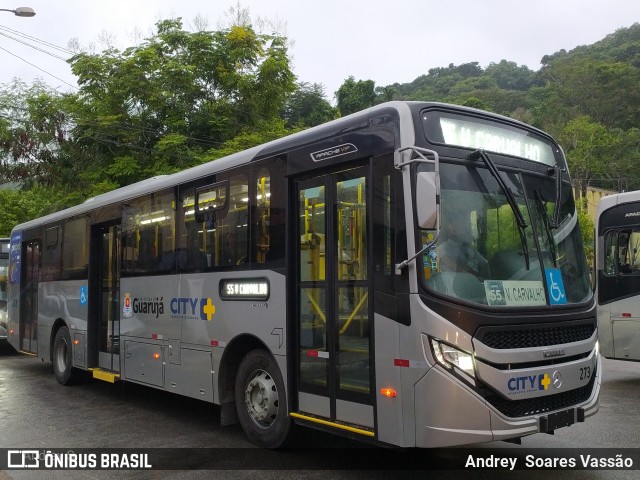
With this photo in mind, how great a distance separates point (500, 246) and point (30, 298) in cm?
1110

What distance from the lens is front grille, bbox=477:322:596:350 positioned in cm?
508

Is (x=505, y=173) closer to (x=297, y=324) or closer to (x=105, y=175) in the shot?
(x=297, y=324)

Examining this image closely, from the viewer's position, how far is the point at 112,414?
9.04 meters

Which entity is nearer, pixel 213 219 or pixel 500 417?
pixel 500 417

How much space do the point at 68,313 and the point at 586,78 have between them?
197 ft

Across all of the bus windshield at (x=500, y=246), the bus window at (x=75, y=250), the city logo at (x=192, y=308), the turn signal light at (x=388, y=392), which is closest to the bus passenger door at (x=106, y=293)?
the bus window at (x=75, y=250)

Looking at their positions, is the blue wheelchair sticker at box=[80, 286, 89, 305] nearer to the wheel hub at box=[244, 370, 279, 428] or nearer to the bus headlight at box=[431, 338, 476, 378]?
the wheel hub at box=[244, 370, 279, 428]

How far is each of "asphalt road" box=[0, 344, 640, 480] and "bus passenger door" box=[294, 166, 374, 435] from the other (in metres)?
0.67

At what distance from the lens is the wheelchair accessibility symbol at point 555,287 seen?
18.3 ft

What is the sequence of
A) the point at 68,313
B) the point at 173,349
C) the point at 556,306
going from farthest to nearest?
the point at 68,313 < the point at 173,349 < the point at 556,306

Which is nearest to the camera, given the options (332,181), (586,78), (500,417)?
(500,417)

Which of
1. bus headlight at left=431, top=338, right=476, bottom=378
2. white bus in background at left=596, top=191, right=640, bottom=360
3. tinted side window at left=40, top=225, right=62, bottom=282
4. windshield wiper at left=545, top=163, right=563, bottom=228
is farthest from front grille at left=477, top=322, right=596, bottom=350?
tinted side window at left=40, top=225, right=62, bottom=282

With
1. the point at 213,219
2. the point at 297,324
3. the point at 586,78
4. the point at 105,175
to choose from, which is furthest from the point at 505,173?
the point at 586,78

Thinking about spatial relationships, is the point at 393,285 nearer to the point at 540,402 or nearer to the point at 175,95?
the point at 540,402
